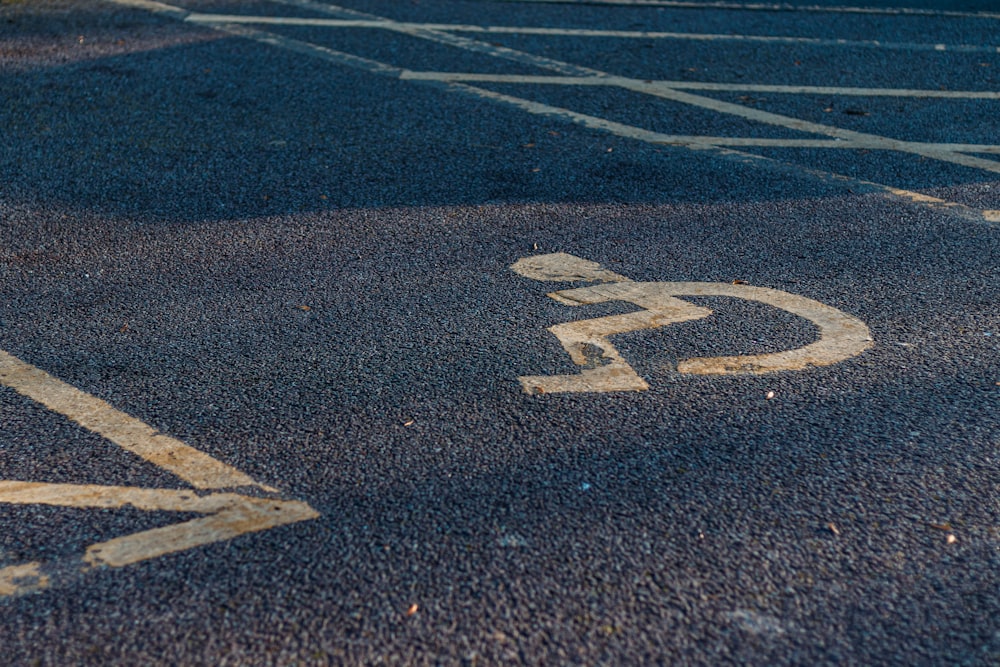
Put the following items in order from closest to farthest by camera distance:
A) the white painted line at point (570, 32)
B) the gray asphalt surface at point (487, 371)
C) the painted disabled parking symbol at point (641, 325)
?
the gray asphalt surface at point (487, 371)
the painted disabled parking symbol at point (641, 325)
the white painted line at point (570, 32)

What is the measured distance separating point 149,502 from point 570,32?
7.05 m

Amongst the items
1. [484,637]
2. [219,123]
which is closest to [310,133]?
[219,123]

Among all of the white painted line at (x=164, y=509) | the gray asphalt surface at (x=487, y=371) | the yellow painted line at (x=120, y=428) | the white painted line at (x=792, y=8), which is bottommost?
the white painted line at (x=164, y=509)

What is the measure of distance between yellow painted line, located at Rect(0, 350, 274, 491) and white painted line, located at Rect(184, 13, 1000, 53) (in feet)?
19.7

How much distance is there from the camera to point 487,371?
4.23 metres

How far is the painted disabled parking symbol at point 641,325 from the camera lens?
418 cm

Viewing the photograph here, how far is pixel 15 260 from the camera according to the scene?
532 centimetres

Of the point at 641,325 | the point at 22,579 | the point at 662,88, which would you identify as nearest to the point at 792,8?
the point at 662,88

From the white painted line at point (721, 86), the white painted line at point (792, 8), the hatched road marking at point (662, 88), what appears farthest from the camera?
the white painted line at point (792, 8)

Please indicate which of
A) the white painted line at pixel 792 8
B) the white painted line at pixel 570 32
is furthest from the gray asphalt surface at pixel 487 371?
the white painted line at pixel 792 8

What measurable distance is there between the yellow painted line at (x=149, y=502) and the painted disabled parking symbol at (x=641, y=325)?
3.81 feet

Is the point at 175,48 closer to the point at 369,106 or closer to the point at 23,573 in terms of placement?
the point at 369,106

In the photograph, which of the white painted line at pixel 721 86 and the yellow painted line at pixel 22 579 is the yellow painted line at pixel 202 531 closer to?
the yellow painted line at pixel 22 579

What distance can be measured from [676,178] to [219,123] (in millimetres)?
3059
